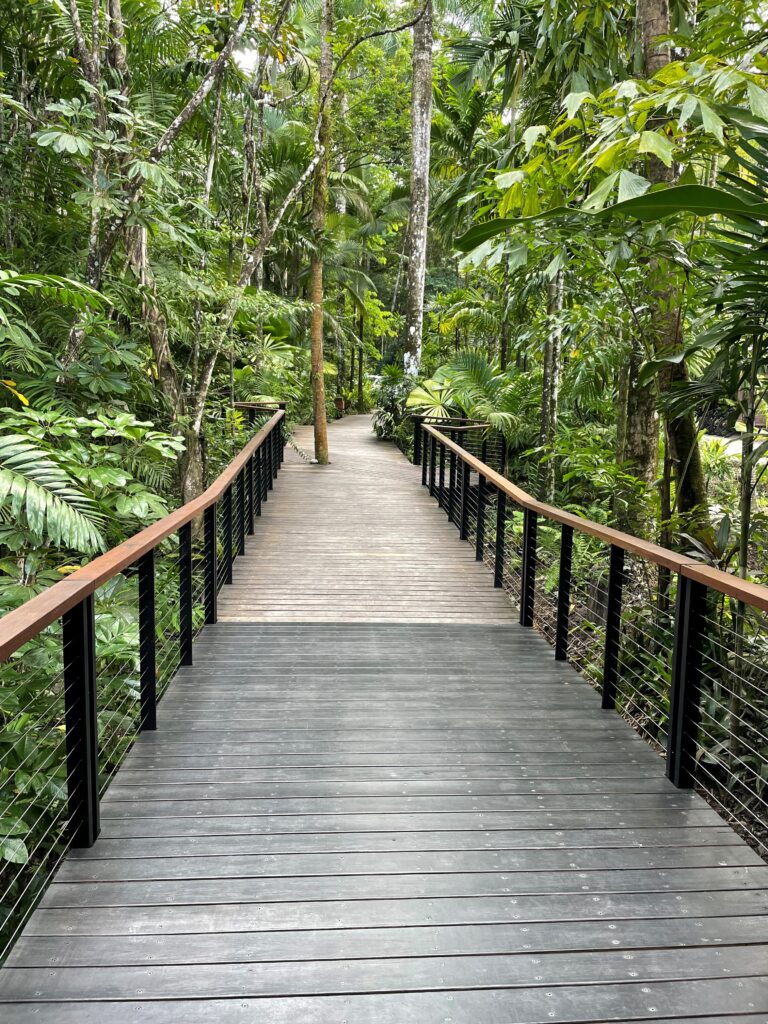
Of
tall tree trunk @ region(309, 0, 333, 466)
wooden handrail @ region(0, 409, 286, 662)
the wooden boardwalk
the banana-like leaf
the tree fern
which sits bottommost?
the wooden boardwalk

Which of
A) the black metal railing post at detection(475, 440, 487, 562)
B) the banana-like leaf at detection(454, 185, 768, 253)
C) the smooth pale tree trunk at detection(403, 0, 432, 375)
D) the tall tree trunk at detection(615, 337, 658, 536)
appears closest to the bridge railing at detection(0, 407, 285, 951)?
the banana-like leaf at detection(454, 185, 768, 253)

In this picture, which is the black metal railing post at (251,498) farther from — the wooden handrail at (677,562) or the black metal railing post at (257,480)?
the wooden handrail at (677,562)

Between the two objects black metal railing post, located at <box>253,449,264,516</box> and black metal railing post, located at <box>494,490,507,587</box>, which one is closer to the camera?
black metal railing post, located at <box>494,490,507,587</box>

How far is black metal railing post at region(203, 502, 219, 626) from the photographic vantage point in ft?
15.3

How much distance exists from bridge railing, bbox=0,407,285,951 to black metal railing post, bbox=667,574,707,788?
6.42ft

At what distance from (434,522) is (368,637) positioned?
11.6ft

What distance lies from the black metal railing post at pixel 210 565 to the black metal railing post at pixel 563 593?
2.01 meters

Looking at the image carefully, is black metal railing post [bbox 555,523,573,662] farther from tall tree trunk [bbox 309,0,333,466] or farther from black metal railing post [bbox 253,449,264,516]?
tall tree trunk [bbox 309,0,333,466]

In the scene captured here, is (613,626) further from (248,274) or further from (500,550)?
(248,274)

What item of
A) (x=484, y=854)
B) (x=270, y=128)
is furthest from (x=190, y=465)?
(x=270, y=128)

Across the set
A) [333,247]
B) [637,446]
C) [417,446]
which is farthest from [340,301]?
[637,446]


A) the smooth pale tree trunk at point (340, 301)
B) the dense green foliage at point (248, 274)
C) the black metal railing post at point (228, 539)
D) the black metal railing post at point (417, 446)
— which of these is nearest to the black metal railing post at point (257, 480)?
the dense green foliage at point (248, 274)

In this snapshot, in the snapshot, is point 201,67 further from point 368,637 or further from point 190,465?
point 368,637

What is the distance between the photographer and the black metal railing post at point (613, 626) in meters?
3.54
